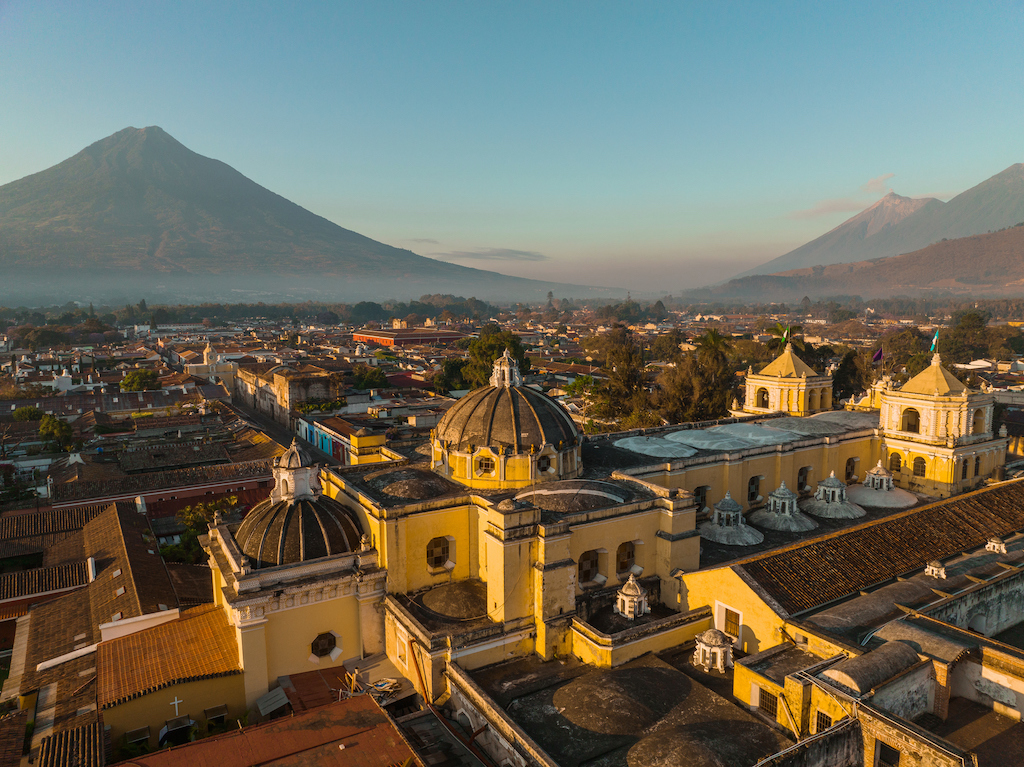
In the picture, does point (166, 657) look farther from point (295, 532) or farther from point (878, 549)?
point (878, 549)

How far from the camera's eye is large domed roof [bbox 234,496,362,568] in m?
17.4

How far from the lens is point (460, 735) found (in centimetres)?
1480

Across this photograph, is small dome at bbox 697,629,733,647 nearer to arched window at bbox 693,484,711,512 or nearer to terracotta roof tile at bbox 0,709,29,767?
arched window at bbox 693,484,711,512

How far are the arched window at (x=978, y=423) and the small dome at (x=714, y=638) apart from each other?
19.8m

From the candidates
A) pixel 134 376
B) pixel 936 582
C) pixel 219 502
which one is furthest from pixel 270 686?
pixel 134 376

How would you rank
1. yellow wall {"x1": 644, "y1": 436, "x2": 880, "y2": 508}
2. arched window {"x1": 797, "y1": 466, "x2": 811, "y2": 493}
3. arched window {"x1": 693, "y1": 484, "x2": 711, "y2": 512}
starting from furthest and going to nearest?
arched window {"x1": 797, "y1": 466, "x2": 811, "y2": 493} → arched window {"x1": 693, "y1": 484, "x2": 711, "y2": 512} → yellow wall {"x1": 644, "y1": 436, "x2": 880, "y2": 508}

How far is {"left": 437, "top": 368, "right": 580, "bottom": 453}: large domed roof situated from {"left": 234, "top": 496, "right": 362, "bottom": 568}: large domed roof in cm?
437

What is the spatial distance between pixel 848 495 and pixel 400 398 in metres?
41.6

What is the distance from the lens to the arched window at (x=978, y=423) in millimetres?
28125

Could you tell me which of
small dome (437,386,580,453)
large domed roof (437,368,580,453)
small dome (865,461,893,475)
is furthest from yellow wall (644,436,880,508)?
large domed roof (437,368,580,453)

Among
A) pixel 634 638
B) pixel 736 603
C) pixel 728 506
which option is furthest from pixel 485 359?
pixel 634 638

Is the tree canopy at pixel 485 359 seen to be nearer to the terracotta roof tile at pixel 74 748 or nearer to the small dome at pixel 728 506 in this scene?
the small dome at pixel 728 506

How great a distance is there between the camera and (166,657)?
16.5 m

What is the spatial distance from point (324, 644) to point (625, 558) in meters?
9.28
